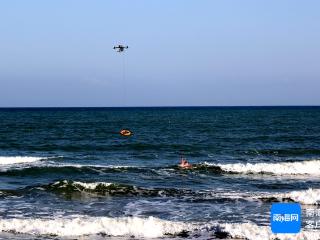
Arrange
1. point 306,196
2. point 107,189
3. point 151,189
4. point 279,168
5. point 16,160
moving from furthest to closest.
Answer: point 16,160 < point 279,168 < point 107,189 < point 151,189 < point 306,196

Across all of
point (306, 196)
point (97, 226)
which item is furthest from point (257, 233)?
point (306, 196)

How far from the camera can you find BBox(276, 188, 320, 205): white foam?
2144cm

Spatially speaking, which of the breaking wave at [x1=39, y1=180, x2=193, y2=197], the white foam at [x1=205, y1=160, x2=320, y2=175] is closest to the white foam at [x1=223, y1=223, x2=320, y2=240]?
the breaking wave at [x1=39, y1=180, x2=193, y2=197]

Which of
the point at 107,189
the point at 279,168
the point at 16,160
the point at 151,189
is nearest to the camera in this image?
the point at 151,189

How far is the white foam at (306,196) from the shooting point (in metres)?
21.4

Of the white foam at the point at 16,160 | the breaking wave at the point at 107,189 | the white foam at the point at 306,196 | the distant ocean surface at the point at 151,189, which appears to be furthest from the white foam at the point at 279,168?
the white foam at the point at 16,160

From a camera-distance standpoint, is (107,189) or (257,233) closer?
(257,233)

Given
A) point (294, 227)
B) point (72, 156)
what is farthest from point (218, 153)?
point (294, 227)

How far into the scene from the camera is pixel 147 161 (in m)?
37.3

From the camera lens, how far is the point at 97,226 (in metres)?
16.8

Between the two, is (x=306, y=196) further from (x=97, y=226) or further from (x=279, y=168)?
(x=279, y=168)

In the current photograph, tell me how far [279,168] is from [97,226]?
18898mm

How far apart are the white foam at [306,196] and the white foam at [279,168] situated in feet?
31.8

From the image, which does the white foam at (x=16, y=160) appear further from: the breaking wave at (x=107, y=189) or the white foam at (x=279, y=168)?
the white foam at (x=279, y=168)
